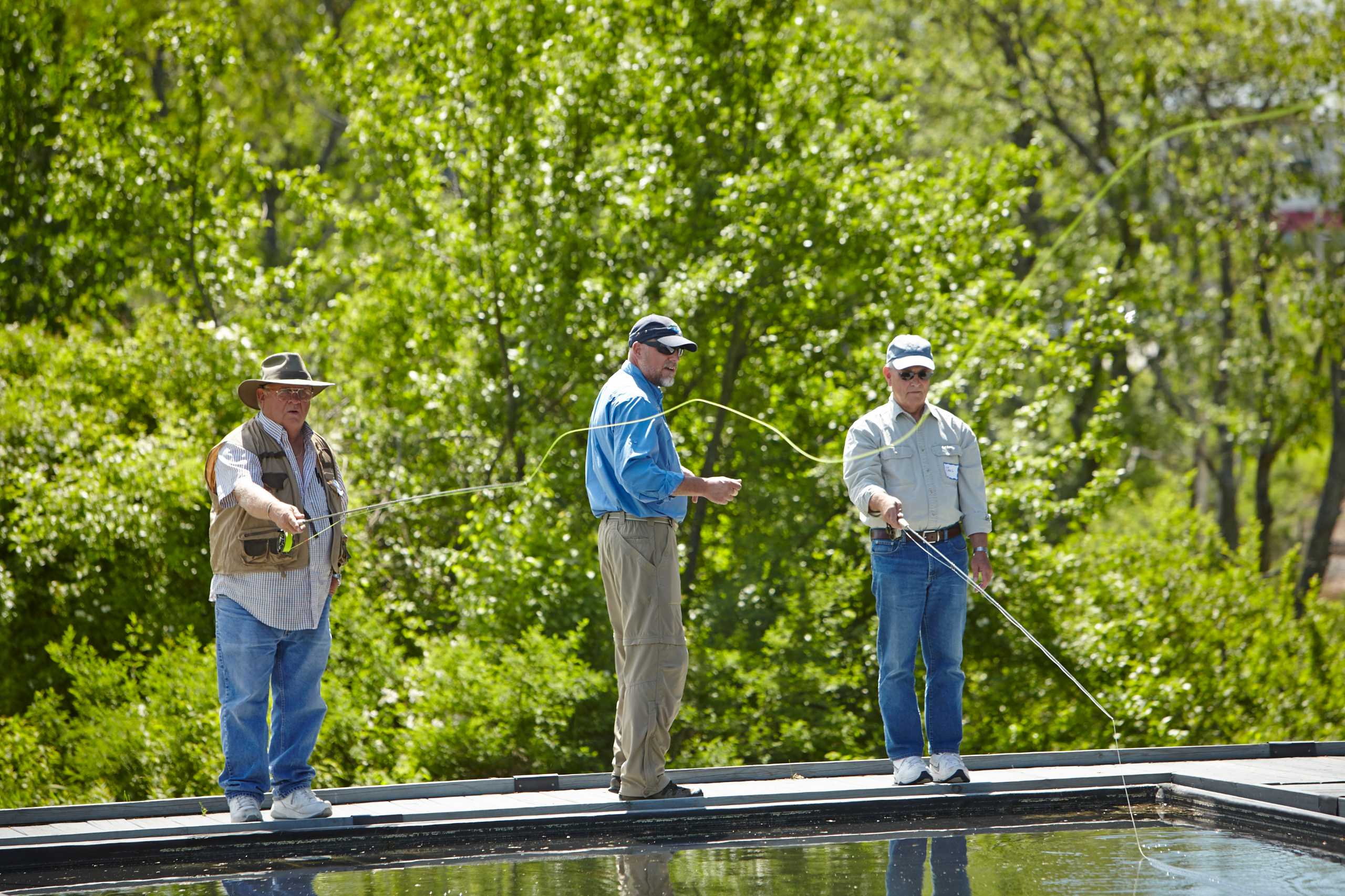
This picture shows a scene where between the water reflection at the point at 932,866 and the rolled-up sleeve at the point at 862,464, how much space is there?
4.24 feet

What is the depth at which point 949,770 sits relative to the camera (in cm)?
538

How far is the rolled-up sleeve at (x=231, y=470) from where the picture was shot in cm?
489

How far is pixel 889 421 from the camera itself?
5469mm

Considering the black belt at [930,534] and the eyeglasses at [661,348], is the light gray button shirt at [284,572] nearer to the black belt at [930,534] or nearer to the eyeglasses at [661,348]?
the eyeglasses at [661,348]

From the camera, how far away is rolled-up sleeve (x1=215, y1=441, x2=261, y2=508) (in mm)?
4891

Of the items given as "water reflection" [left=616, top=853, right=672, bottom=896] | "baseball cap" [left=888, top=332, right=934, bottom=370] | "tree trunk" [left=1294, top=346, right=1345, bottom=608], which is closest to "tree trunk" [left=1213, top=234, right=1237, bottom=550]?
"tree trunk" [left=1294, top=346, right=1345, bottom=608]

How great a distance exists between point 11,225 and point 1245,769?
1183cm

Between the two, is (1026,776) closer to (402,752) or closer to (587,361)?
(402,752)

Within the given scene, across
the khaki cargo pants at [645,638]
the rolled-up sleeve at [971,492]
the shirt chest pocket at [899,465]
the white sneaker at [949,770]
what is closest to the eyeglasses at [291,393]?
the khaki cargo pants at [645,638]

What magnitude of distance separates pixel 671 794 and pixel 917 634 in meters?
1.17

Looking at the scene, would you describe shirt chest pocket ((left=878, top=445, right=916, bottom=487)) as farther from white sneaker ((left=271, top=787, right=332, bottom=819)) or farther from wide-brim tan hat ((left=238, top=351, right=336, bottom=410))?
white sneaker ((left=271, top=787, right=332, bottom=819))

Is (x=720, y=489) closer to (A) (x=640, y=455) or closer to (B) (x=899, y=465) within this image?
(A) (x=640, y=455)

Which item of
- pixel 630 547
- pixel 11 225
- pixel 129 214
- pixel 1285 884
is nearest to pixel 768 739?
pixel 630 547

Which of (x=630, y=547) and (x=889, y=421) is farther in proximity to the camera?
(x=889, y=421)
